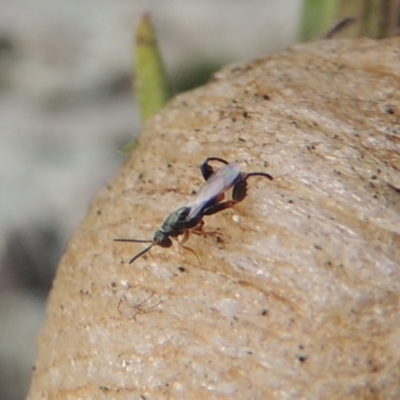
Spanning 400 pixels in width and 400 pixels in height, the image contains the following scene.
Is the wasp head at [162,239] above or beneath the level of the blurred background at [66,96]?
above

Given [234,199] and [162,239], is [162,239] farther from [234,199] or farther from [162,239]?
[234,199]

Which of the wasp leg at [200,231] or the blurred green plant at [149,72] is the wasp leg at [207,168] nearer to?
the wasp leg at [200,231]

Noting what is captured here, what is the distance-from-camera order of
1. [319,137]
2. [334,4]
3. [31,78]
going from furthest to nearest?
[31,78] < [334,4] < [319,137]

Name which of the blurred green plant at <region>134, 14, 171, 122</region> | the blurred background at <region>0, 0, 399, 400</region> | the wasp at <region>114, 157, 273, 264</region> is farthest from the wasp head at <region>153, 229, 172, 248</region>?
the blurred background at <region>0, 0, 399, 400</region>

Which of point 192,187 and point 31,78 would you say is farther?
point 31,78

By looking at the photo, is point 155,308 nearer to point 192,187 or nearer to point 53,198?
point 192,187

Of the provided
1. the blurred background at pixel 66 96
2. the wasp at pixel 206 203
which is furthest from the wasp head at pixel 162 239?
the blurred background at pixel 66 96

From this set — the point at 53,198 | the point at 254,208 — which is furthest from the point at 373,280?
the point at 53,198

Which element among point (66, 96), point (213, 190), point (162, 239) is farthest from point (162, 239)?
point (66, 96)
